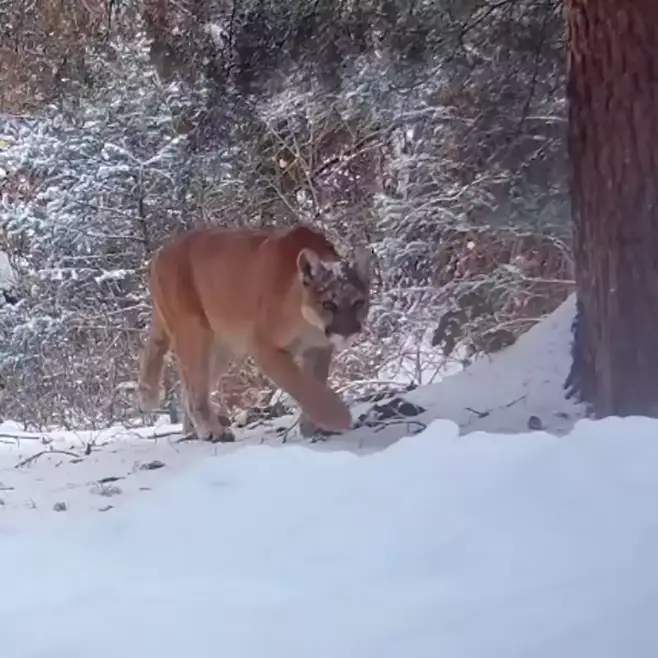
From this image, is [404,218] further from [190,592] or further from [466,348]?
[190,592]

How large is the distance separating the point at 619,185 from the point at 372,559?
8.35 feet

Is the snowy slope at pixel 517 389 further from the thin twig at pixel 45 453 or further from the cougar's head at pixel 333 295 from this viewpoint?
the thin twig at pixel 45 453

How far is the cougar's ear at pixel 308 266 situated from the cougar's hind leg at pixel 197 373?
847 millimetres

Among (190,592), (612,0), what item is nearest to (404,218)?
(612,0)

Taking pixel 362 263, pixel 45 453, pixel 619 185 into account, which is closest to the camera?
pixel 619 185

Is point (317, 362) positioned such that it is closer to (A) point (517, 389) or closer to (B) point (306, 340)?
(B) point (306, 340)

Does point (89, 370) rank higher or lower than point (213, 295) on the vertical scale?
lower

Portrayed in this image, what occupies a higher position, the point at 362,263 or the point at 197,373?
the point at 362,263

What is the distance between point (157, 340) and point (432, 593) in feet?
16.0

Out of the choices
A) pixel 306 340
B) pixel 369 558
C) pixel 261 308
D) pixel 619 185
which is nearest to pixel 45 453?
pixel 261 308

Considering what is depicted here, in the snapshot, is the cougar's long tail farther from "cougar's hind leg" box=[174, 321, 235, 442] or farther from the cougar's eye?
the cougar's eye

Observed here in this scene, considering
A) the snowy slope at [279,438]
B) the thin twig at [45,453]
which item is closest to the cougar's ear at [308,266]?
the snowy slope at [279,438]

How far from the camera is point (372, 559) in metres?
2.67

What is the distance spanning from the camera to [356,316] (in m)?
6.10
